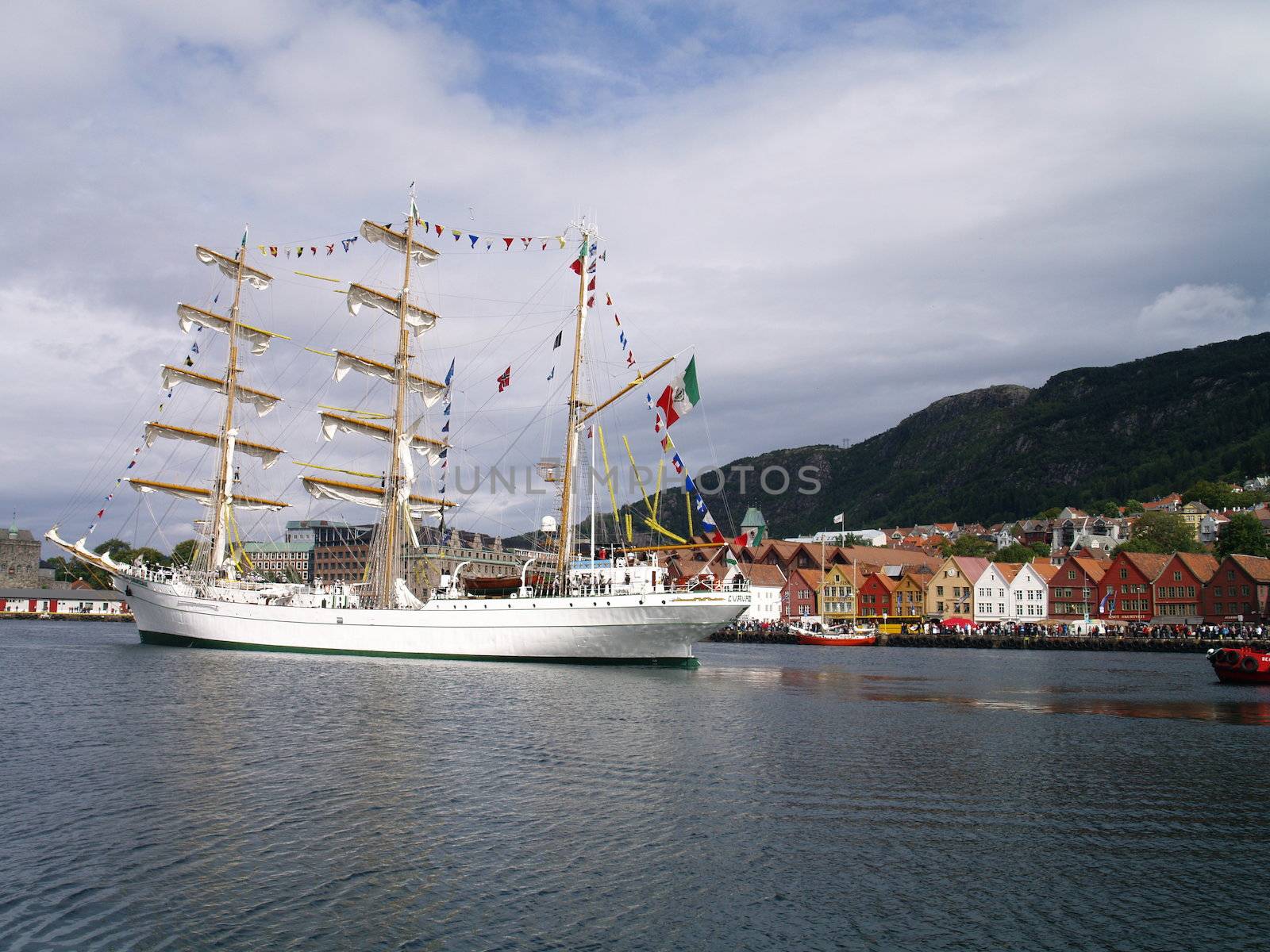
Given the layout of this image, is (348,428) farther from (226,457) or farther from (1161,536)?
(1161,536)

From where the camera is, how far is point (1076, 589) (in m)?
118

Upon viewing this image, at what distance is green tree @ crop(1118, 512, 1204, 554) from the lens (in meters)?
136

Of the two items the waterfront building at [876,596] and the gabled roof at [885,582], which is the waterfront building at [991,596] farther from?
the waterfront building at [876,596]

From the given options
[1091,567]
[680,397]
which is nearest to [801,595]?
[1091,567]

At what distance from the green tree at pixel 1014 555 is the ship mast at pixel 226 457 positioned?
4479 inches

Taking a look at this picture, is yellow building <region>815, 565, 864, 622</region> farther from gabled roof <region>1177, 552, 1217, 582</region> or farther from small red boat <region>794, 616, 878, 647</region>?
gabled roof <region>1177, 552, 1217, 582</region>

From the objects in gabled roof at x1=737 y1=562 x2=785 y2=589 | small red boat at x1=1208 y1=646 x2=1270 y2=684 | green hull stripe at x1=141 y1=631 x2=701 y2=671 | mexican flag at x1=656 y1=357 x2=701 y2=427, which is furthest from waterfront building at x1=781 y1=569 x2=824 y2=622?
mexican flag at x1=656 y1=357 x2=701 y2=427

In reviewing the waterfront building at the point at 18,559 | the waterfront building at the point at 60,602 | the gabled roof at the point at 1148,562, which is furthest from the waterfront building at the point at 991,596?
the waterfront building at the point at 18,559

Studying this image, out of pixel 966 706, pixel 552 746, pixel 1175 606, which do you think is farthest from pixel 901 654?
pixel 552 746

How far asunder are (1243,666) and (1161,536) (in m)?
96.1

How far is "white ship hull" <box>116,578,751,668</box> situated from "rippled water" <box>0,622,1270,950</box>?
45.9 feet

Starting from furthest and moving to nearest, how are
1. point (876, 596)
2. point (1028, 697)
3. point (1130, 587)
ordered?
1. point (876, 596)
2. point (1130, 587)
3. point (1028, 697)

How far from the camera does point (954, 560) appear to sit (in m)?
127

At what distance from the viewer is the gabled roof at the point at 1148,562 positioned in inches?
4407
